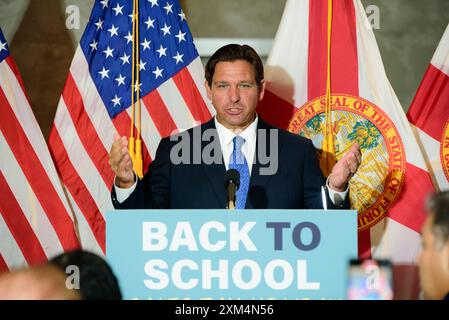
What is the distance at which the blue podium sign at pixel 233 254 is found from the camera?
5.73ft

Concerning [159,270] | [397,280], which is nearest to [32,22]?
[397,280]

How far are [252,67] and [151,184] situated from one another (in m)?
0.58

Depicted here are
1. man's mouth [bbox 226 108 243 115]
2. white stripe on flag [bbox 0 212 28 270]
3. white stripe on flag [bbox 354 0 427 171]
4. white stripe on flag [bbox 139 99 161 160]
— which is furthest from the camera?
white stripe on flag [bbox 139 99 161 160]

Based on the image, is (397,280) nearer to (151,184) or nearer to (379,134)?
(379,134)

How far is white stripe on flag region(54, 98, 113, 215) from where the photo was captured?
3367 mm

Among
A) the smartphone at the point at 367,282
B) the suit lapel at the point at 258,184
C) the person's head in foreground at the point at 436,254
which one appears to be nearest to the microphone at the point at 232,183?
the smartphone at the point at 367,282

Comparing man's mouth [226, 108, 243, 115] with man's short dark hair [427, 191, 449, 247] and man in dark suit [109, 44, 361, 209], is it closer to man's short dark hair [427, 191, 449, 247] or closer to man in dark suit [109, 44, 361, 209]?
man in dark suit [109, 44, 361, 209]

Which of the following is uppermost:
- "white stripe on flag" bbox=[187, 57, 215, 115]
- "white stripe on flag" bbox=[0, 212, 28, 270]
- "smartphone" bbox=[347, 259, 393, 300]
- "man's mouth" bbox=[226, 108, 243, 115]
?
"white stripe on flag" bbox=[187, 57, 215, 115]

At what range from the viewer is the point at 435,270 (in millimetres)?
1246

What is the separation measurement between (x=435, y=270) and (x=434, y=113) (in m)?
2.26

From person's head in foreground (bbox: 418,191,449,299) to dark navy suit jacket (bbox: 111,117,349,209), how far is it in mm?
1204

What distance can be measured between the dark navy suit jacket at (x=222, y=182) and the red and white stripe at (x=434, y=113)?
92cm

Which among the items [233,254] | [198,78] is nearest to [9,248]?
[198,78]

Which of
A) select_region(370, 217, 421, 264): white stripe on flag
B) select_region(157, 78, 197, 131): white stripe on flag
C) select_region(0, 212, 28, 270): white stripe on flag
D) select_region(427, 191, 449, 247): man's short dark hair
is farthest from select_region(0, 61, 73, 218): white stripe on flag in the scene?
select_region(427, 191, 449, 247): man's short dark hair
